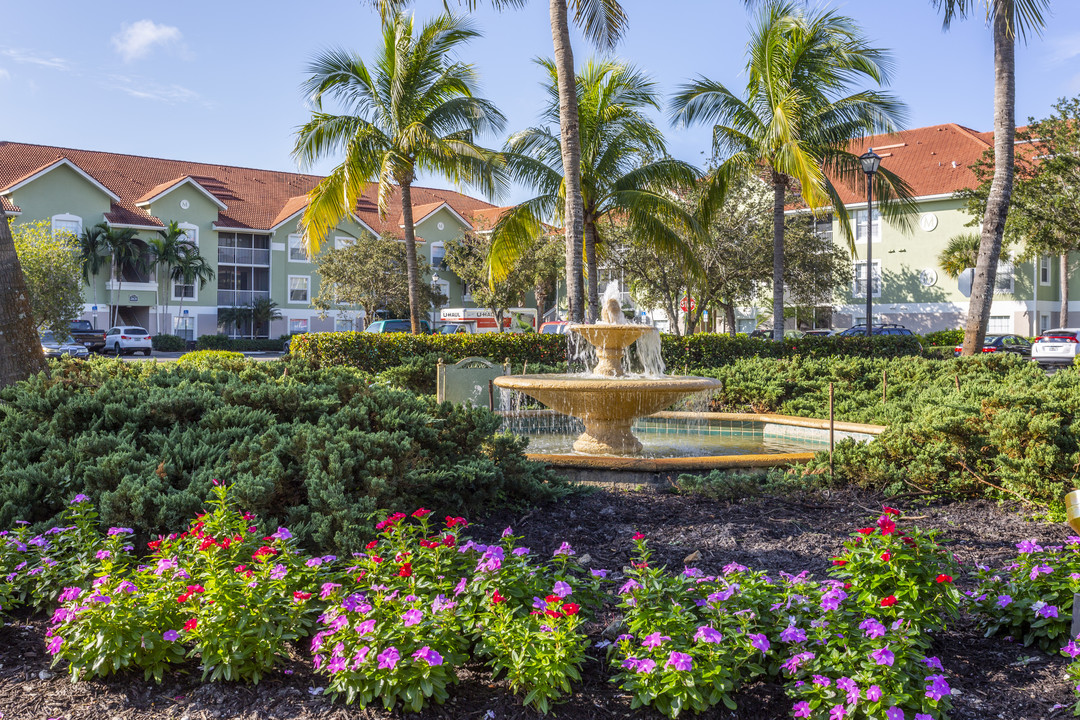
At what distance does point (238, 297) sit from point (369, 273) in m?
12.5

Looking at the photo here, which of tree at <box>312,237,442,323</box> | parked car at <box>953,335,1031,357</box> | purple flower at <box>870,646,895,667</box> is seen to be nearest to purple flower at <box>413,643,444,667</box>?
purple flower at <box>870,646,895,667</box>

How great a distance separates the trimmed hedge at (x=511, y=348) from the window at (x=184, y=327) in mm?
35414

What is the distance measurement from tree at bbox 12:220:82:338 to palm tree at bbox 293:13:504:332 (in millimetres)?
18260

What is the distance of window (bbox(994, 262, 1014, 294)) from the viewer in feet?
126

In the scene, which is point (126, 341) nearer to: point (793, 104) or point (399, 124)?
point (399, 124)

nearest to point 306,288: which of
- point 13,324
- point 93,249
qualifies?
point 93,249

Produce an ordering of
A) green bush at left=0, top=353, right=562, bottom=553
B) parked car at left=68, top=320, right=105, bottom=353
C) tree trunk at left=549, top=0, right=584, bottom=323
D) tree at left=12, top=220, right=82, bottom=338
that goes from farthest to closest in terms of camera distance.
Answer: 1. parked car at left=68, top=320, right=105, bottom=353
2. tree at left=12, top=220, right=82, bottom=338
3. tree trunk at left=549, top=0, right=584, bottom=323
4. green bush at left=0, top=353, right=562, bottom=553

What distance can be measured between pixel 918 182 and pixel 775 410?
103 feet

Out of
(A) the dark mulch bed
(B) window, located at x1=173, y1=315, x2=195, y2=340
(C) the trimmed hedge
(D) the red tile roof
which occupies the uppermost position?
(D) the red tile roof

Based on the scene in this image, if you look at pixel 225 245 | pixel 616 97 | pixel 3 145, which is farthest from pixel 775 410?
pixel 3 145

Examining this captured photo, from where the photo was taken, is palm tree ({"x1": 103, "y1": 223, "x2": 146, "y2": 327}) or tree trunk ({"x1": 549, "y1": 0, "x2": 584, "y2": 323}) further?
palm tree ({"x1": 103, "y1": 223, "x2": 146, "y2": 327})

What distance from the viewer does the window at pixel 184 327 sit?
4828cm

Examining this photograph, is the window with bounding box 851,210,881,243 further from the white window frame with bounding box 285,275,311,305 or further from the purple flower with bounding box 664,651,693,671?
the purple flower with bounding box 664,651,693,671

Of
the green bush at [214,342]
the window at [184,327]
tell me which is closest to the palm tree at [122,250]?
the window at [184,327]
